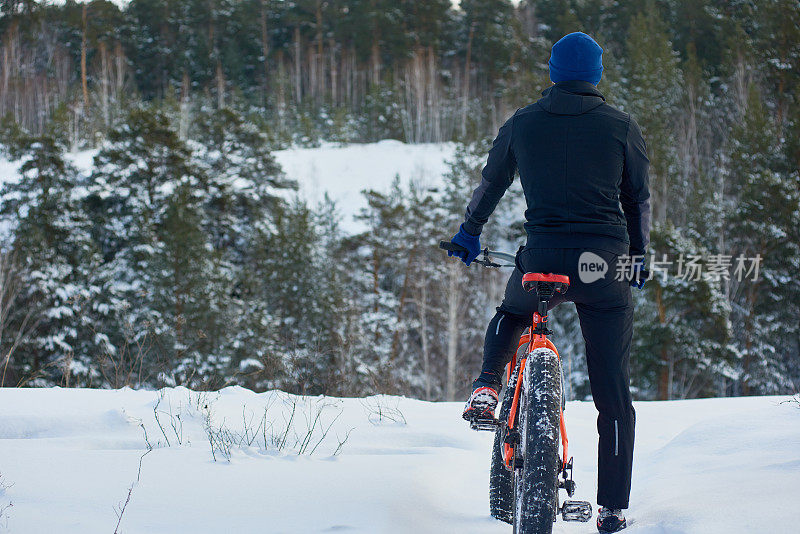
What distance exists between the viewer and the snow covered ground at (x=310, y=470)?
216 centimetres

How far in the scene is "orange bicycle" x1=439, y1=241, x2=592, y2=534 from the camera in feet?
6.51

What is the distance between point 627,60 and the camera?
3497 centimetres

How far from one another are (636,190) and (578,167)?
10.1 inches

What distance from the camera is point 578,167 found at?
7.18 feet

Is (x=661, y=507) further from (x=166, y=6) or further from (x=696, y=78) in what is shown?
(x=166, y=6)

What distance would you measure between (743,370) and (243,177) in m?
18.1

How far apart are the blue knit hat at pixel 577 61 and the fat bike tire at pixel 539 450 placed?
973 mm

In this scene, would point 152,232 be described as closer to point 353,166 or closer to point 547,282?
point 353,166

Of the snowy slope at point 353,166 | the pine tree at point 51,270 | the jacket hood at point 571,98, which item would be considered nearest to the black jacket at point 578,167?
the jacket hood at point 571,98

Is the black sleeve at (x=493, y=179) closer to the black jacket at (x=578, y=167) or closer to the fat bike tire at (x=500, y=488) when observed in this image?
the black jacket at (x=578, y=167)

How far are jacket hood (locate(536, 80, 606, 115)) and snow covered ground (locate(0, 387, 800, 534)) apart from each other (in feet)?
4.45

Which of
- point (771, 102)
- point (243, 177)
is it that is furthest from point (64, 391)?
point (771, 102)

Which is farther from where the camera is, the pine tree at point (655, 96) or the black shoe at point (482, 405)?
the pine tree at point (655, 96)

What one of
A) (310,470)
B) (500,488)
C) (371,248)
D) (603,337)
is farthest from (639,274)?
(371,248)
